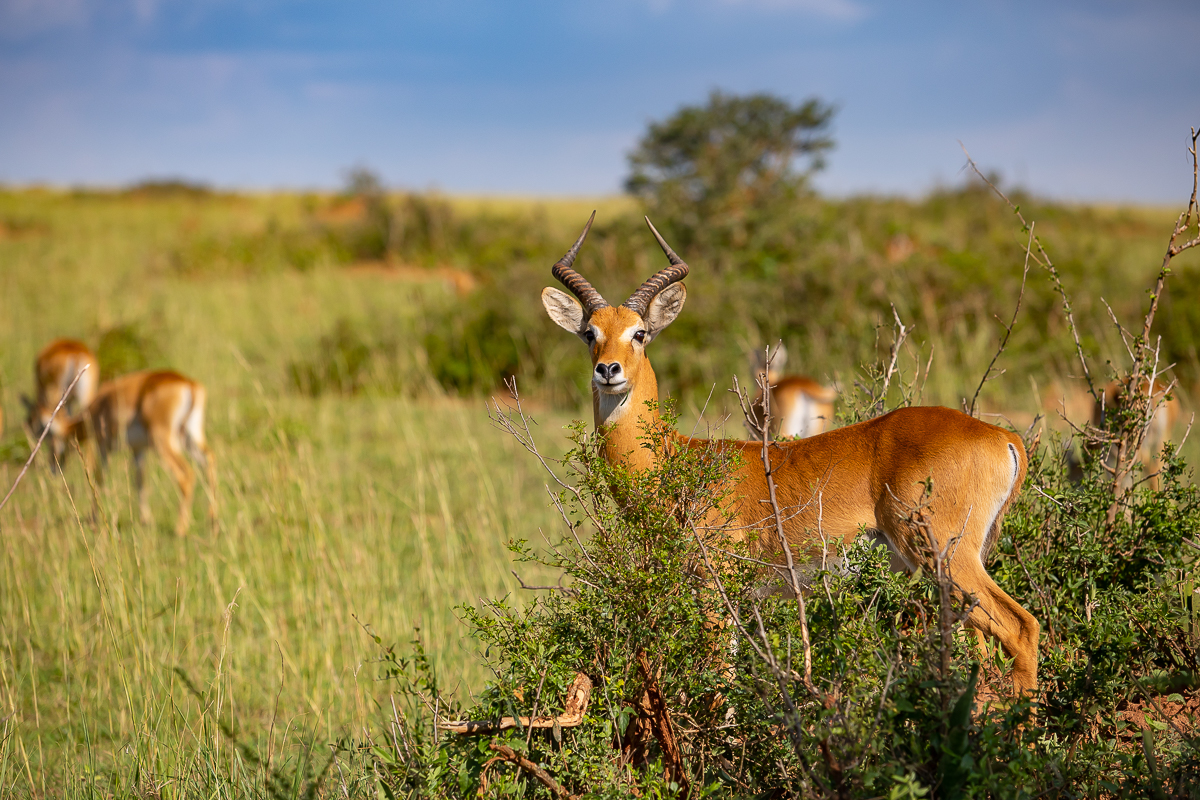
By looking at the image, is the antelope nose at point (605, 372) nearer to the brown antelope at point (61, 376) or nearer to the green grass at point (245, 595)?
the green grass at point (245, 595)

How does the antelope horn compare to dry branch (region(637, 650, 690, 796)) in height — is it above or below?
above

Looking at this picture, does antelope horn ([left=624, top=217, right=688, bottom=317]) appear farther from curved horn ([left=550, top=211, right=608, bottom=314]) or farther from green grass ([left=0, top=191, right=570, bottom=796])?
green grass ([left=0, top=191, right=570, bottom=796])

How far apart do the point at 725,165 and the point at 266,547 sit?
9.71m

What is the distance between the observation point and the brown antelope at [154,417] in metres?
7.59

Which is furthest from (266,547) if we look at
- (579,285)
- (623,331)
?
(623,331)

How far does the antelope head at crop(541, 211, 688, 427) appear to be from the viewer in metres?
3.51

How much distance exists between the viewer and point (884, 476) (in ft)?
10.6

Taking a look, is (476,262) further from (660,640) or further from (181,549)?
(660,640)

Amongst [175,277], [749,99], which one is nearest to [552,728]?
[749,99]

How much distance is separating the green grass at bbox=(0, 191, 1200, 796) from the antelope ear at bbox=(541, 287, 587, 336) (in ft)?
3.68

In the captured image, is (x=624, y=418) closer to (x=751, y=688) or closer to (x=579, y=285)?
(x=579, y=285)

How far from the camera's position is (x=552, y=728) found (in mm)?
2436

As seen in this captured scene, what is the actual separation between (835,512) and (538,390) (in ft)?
24.0

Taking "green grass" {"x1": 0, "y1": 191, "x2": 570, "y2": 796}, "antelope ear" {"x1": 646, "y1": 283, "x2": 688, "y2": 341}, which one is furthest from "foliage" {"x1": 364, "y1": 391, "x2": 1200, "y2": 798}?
"antelope ear" {"x1": 646, "y1": 283, "x2": 688, "y2": 341}
